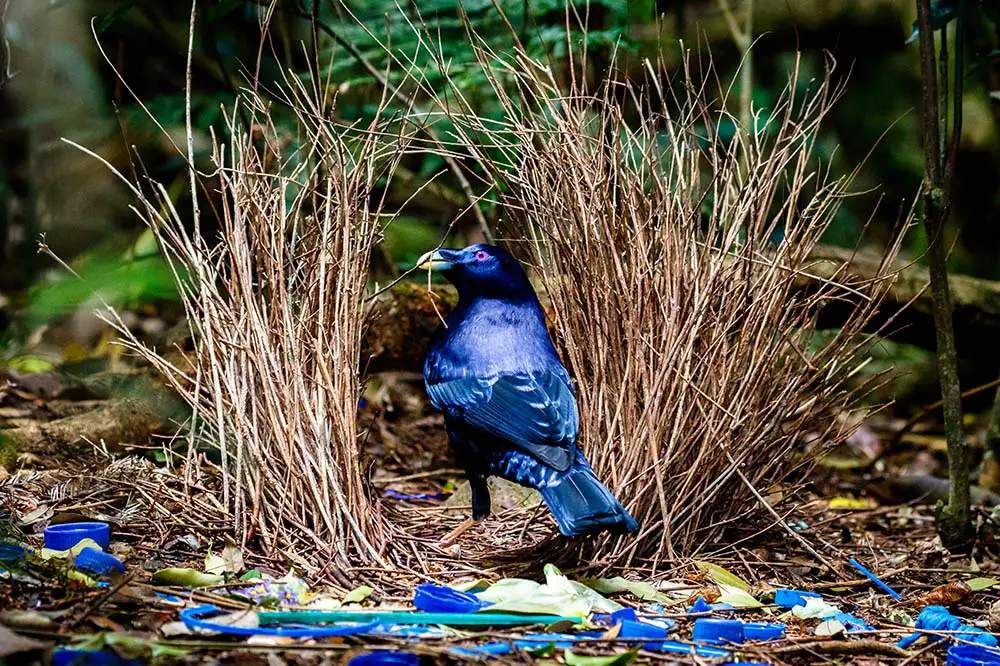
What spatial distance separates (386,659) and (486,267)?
1411 millimetres

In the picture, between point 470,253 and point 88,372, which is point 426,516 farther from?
point 88,372

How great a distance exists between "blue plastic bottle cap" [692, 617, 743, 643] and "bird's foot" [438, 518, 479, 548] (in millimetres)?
853

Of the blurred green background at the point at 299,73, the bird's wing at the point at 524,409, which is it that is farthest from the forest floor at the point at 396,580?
the blurred green background at the point at 299,73

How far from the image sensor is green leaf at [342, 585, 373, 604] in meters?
2.31

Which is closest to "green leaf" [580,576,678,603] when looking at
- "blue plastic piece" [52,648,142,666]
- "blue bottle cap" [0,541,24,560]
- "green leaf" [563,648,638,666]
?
"green leaf" [563,648,638,666]

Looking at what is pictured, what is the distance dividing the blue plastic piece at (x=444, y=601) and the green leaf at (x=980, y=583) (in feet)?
4.98

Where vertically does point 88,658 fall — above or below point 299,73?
below

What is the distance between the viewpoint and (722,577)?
8.76 ft

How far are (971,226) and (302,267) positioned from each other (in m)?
5.09

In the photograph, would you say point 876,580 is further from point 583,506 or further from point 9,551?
point 9,551

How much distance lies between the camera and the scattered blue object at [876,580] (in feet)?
9.21

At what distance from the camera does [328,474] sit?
101 inches

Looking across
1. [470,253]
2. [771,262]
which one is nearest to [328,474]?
[470,253]

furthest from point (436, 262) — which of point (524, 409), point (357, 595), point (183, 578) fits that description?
point (183, 578)
